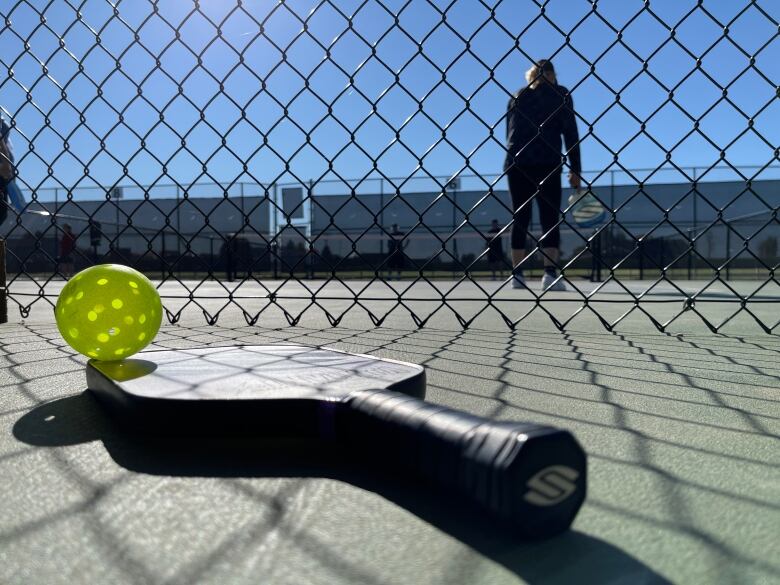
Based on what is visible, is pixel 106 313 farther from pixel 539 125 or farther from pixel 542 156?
pixel 542 156

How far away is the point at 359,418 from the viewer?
2.52 ft

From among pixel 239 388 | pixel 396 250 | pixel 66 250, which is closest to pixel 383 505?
pixel 239 388

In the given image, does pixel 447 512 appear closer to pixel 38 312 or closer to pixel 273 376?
pixel 273 376

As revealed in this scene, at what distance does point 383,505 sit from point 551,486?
7.6 inches

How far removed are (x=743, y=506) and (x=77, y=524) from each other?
0.69 meters

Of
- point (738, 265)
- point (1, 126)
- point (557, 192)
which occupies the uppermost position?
point (1, 126)

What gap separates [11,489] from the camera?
72 centimetres

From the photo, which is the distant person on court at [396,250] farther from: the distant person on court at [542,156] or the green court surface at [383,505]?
the green court surface at [383,505]

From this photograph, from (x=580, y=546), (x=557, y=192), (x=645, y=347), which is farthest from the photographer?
(x=557, y=192)

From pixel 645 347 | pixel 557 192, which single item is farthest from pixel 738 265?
pixel 645 347

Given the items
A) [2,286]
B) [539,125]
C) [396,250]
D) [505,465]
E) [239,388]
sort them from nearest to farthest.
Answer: [505,465] < [239,388] < [2,286] < [539,125] < [396,250]

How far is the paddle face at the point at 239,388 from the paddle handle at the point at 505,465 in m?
0.20

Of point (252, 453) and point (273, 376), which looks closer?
point (252, 453)

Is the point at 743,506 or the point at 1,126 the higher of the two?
the point at 1,126
